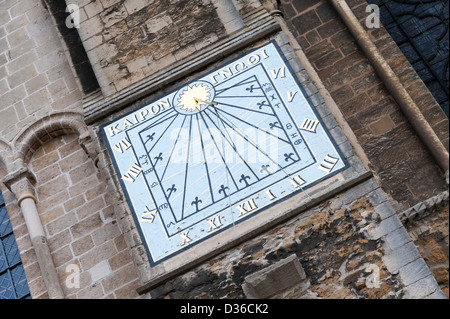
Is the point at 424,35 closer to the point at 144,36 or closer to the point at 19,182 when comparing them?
the point at 144,36

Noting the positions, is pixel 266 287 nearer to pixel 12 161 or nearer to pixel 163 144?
pixel 163 144

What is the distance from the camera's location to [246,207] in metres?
9.39

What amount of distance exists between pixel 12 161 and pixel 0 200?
51 centimetres

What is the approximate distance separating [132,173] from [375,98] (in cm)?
287

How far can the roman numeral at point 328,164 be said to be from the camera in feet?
30.7

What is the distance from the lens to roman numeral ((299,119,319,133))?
31.7ft

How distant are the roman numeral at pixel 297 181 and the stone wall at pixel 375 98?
88 centimetres

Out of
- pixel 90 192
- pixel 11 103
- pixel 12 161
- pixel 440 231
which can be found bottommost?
pixel 440 231

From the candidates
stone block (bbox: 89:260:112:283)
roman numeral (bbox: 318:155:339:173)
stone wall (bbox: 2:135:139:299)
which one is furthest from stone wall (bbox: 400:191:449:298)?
stone block (bbox: 89:260:112:283)

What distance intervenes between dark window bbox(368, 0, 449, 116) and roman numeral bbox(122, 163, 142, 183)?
11.7 feet

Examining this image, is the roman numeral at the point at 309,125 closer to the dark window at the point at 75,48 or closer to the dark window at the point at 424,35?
the dark window at the point at 424,35

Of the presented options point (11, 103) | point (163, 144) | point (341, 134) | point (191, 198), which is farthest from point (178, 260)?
point (11, 103)

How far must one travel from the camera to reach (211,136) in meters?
10.0

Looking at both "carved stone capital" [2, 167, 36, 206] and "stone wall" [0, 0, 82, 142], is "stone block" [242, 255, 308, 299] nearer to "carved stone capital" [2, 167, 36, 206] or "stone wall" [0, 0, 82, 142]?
"carved stone capital" [2, 167, 36, 206]
